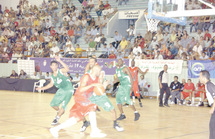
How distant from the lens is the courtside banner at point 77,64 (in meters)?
21.7

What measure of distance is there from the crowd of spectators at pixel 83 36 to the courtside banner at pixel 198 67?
0.31 m

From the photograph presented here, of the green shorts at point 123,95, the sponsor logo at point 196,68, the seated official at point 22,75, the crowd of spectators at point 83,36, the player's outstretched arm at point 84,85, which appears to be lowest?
the seated official at point 22,75

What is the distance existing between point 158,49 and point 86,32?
7235 mm

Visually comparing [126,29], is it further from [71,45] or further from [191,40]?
[191,40]

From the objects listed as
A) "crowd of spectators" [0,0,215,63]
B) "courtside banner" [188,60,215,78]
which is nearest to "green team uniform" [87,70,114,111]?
"courtside banner" [188,60,215,78]

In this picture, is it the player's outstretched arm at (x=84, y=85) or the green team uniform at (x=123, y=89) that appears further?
the green team uniform at (x=123, y=89)

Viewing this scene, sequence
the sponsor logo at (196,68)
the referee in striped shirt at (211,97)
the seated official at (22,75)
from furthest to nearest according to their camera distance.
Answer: the seated official at (22,75), the sponsor logo at (196,68), the referee in striped shirt at (211,97)

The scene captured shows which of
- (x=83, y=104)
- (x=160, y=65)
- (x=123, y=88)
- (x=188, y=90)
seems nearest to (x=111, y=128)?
(x=83, y=104)

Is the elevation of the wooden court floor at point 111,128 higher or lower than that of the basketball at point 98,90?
lower

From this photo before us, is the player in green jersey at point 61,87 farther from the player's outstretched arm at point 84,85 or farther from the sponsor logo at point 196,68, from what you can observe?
the sponsor logo at point 196,68

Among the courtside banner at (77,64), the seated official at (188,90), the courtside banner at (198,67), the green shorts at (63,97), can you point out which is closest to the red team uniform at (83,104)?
the green shorts at (63,97)

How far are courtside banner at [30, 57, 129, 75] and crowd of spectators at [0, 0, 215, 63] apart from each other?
488mm

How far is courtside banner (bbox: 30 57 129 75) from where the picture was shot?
21747 millimetres

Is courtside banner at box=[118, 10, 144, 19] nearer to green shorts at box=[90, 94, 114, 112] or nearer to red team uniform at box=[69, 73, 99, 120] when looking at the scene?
green shorts at box=[90, 94, 114, 112]
